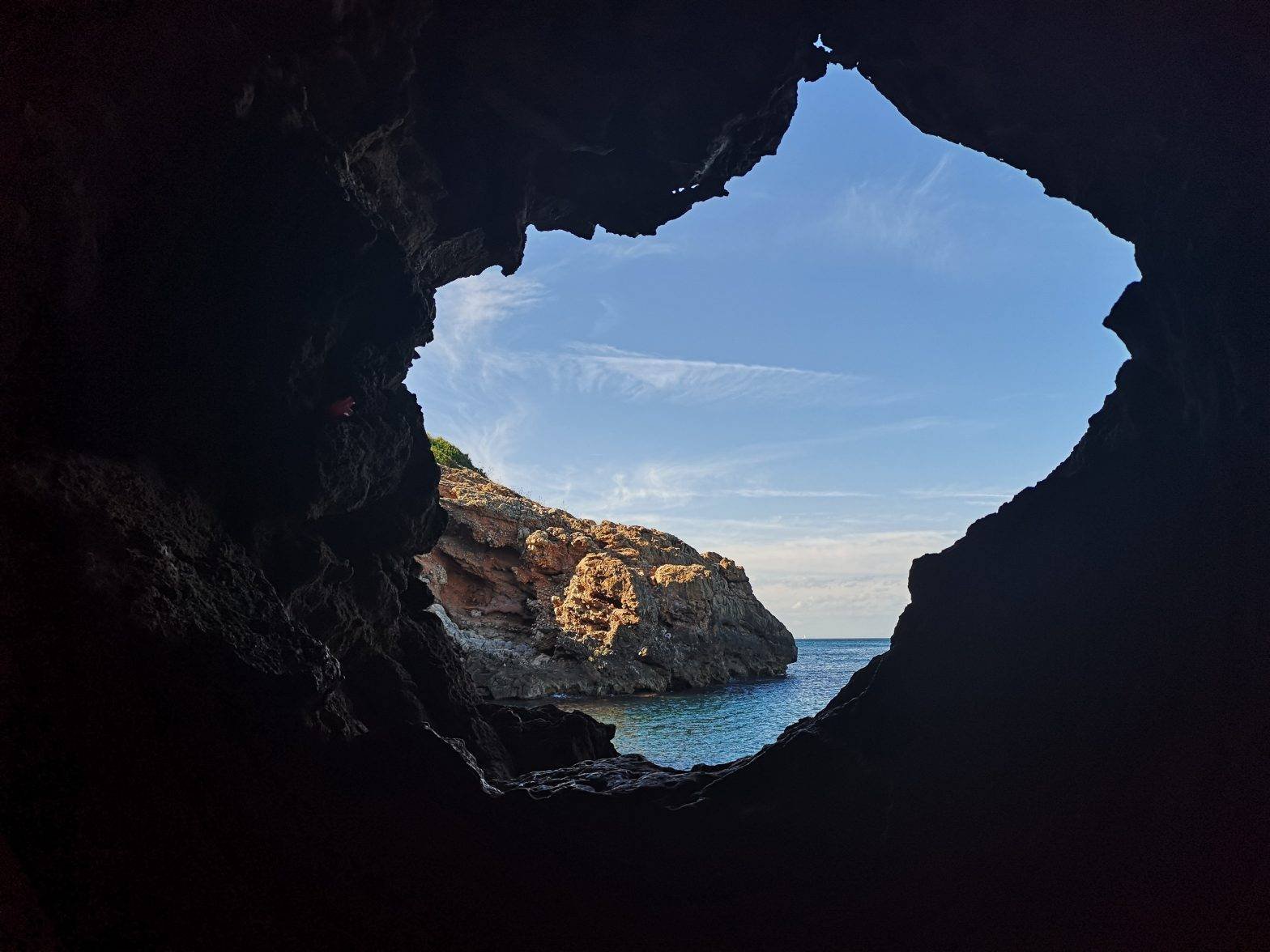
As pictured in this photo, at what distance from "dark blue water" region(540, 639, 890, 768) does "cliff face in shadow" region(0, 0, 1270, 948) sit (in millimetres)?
10154

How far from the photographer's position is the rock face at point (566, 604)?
38750 mm

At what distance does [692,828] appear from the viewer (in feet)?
19.1

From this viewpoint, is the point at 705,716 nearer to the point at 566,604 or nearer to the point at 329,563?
the point at 566,604

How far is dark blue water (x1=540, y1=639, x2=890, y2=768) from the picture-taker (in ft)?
70.4

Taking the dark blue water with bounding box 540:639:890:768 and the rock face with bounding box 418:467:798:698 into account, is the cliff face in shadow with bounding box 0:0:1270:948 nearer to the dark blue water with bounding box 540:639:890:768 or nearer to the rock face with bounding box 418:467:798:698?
the dark blue water with bounding box 540:639:890:768

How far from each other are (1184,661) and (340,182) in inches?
329

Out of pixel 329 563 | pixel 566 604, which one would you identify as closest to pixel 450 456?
pixel 566 604

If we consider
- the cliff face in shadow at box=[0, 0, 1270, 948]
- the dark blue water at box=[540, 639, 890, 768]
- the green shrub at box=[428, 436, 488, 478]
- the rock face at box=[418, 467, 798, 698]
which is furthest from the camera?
the green shrub at box=[428, 436, 488, 478]

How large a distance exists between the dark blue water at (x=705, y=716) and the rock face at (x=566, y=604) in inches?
67.6

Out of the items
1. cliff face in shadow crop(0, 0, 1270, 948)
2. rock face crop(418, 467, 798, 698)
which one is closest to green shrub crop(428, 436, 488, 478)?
rock face crop(418, 467, 798, 698)

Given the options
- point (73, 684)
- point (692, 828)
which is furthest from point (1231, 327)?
point (73, 684)

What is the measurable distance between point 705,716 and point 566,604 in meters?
14.7

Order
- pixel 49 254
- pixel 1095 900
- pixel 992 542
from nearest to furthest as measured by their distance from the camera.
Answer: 1. pixel 49 254
2. pixel 1095 900
3. pixel 992 542

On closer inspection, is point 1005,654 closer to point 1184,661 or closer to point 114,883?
point 1184,661
